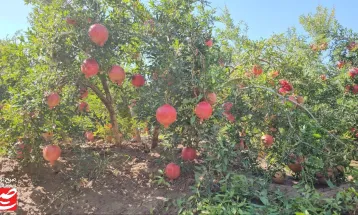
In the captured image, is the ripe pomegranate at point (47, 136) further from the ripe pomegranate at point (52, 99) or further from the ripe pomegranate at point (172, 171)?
the ripe pomegranate at point (172, 171)

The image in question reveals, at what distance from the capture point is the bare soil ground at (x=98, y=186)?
9.30 ft

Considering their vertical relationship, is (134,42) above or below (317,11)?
below

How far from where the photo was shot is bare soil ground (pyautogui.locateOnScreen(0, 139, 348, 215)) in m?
2.83

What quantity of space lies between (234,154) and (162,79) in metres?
0.94

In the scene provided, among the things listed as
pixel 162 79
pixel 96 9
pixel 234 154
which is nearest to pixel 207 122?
pixel 234 154

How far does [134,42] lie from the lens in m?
3.19

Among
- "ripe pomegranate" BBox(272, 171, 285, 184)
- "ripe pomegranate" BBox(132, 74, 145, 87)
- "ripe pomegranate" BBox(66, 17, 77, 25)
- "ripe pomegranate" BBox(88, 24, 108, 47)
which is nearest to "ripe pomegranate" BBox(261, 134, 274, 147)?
"ripe pomegranate" BBox(272, 171, 285, 184)

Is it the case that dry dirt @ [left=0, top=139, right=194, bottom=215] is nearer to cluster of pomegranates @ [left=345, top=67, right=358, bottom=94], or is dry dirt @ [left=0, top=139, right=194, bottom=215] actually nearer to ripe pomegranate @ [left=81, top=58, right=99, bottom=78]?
ripe pomegranate @ [left=81, top=58, right=99, bottom=78]

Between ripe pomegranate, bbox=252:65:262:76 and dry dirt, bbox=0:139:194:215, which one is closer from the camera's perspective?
dry dirt, bbox=0:139:194:215

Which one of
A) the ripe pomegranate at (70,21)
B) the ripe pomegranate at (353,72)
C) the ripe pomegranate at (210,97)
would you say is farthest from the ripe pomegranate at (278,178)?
the ripe pomegranate at (70,21)

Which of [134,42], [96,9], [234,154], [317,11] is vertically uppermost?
[317,11]

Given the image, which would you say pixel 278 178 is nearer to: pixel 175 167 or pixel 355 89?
pixel 175 167

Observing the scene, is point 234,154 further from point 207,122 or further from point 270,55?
point 270,55

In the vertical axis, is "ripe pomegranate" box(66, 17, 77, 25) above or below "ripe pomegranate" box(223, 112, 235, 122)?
above
